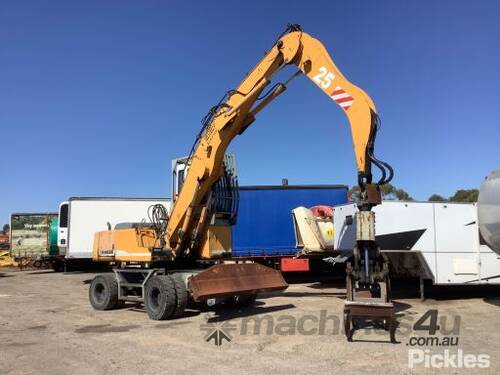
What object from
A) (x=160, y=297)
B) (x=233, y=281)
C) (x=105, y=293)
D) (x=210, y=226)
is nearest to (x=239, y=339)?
(x=233, y=281)

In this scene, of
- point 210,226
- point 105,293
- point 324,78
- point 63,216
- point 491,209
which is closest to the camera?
point 491,209

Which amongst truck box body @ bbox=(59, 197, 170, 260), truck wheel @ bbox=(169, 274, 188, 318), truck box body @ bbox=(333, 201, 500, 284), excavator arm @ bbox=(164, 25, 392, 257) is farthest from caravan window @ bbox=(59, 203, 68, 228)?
truck box body @ bbox=(333, 201, 500, 284)

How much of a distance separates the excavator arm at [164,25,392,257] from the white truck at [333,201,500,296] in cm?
436

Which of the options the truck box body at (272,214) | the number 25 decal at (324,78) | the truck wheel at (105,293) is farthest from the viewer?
the truck box body at (272,214)

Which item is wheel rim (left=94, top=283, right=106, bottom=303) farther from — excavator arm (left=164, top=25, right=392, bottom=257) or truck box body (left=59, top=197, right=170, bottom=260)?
truck box body (left=59, top=197, right=170, bottom=260)

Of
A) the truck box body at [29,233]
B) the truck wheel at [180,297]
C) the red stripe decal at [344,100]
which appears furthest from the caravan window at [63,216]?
the red stripe decal at [344,100]

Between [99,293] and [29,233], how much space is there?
761 inches

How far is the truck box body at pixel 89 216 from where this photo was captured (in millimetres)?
21266

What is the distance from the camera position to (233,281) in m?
11.2

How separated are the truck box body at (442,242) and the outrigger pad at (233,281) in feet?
11.0

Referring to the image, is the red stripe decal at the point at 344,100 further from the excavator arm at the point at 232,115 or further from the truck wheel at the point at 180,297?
the truck wheel at the point at 180,297

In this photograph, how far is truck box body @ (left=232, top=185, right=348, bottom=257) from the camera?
19.7 m

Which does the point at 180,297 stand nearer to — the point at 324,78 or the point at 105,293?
the point at 105,293

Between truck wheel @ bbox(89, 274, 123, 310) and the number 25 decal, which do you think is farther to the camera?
truck wheel @ bbox(89, 274, 123, 310)
